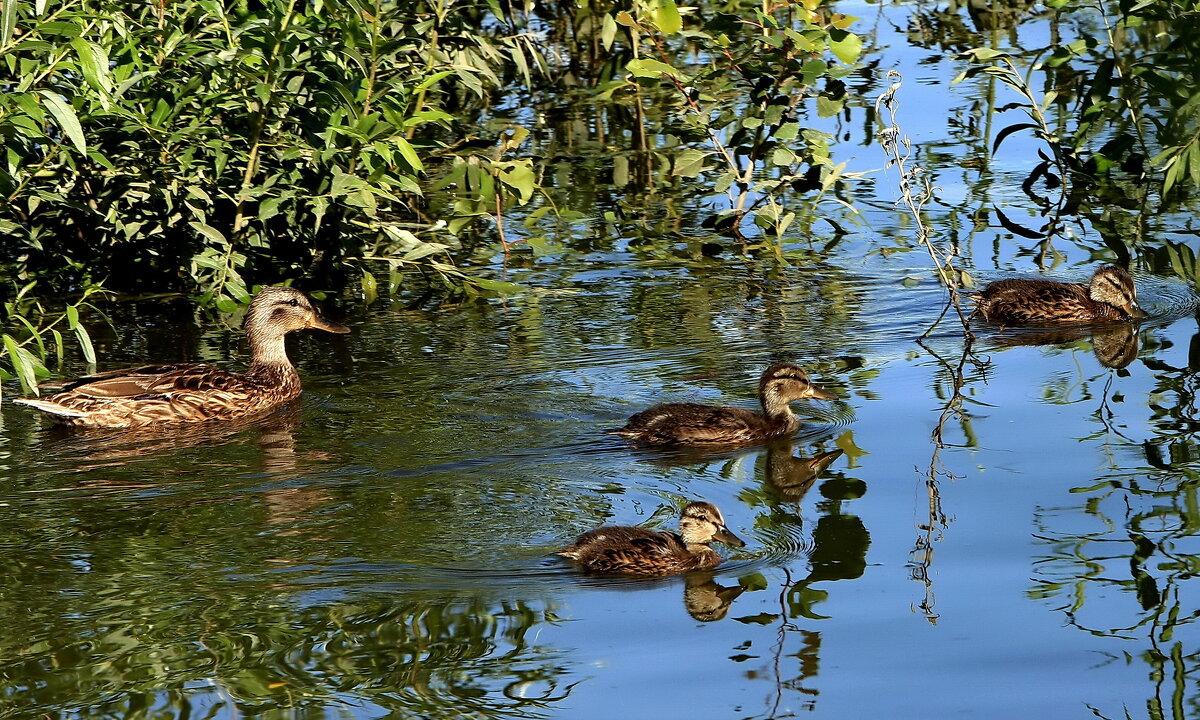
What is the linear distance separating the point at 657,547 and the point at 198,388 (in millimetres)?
3652

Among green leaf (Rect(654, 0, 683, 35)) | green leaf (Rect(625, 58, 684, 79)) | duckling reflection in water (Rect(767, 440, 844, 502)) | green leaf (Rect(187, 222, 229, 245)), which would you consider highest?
green leaf (Rect(654, 0, 683, 35))

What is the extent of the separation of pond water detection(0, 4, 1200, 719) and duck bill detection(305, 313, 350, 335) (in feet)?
0.62

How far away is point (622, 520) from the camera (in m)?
7.43

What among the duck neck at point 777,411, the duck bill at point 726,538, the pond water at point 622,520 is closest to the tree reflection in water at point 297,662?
the pond water at point 622,520

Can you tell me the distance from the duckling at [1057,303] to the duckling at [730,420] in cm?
193

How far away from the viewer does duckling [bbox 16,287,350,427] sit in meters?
9.05

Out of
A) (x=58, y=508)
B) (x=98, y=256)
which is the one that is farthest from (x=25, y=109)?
(x=98, y=256)

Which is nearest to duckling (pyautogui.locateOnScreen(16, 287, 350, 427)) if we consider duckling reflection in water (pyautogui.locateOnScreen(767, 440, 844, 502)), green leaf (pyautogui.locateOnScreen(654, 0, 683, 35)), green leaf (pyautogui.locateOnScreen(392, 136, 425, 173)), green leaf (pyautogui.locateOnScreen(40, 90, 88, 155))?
green leaf (pyautogui.locateOnScreen(392, 136, 425, 173))

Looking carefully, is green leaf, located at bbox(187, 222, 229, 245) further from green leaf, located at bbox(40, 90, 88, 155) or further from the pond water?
green leaf, located at bbox(40, 90, 88, 155)

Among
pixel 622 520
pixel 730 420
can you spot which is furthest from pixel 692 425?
pixel 622 520

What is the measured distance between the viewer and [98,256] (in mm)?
11430

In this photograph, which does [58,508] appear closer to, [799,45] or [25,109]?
[25,109]

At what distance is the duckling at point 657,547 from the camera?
22.0 ft

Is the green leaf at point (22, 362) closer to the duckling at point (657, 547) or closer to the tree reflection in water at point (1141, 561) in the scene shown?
the duckling at point (657, 547)
